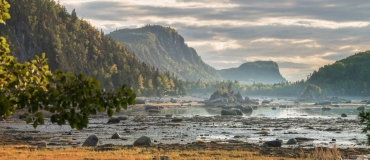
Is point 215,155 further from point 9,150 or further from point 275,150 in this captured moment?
point 9,150

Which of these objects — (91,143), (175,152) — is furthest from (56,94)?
(91,143)

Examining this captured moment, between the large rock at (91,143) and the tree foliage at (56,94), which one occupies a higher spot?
the tree foliage at (56,94)

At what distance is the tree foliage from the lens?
38.9ft

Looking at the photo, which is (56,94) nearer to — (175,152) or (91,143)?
(175,152)

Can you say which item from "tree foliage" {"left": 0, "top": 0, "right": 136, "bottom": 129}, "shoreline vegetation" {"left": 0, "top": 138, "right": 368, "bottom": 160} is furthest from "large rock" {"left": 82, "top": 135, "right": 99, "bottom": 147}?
"tree foliage" {"left": 0, "top": 0, "right": 136, "bottom": 129}

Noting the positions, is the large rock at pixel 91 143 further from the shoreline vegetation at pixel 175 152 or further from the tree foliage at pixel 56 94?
the tree foliage at pixel 56 94

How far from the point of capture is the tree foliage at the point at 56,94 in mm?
11852

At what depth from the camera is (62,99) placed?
1181cm

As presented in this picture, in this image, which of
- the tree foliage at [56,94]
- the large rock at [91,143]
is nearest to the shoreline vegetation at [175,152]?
the large rock at [91,143]

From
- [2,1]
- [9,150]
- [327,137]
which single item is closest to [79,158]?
[9,150]

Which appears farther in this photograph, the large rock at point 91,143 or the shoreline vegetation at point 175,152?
the large rock at point 91,143

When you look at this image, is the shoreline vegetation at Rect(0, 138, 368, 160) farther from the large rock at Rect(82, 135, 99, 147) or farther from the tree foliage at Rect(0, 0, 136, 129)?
the tree foliage at Rect(0, 0, 136, 129)

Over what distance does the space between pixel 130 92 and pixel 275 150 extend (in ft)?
126

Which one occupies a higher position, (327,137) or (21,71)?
(21,71)
